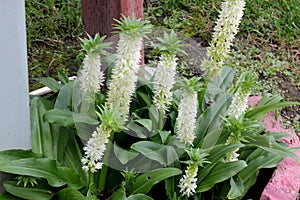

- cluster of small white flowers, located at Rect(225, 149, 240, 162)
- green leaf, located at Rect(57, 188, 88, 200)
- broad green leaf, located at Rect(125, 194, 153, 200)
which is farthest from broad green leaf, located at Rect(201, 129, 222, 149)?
green leaf, located at Rect(57, 188, 88, 200)

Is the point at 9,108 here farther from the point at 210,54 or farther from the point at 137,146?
the point at 210,54

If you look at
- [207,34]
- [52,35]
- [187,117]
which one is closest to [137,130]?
[187,117]

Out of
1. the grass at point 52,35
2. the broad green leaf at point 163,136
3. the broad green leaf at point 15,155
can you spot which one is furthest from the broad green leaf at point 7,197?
the grass at point 52,35

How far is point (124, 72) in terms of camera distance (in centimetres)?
221

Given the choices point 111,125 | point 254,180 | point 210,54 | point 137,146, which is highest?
point 210,54

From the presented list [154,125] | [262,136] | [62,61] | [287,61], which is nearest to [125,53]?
[154,125]

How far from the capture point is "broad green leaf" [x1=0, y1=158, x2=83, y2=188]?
7.36 feet

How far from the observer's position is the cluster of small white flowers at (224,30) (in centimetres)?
239

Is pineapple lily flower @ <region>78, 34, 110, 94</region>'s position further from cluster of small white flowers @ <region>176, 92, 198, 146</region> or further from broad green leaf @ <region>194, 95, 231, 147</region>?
broad green leaf @ <region>194, 95, 231, 147</region>

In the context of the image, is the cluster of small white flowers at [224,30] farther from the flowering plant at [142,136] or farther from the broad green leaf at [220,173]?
the broad green leaf at [220,173]

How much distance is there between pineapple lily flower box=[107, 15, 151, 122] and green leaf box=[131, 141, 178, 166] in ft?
0.52

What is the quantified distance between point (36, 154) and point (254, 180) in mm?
961

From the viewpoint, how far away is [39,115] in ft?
8.48

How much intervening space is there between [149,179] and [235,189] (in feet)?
1.22
